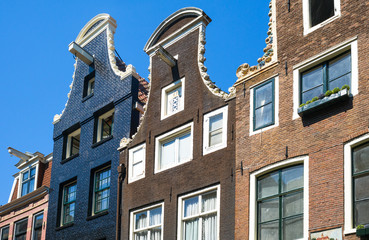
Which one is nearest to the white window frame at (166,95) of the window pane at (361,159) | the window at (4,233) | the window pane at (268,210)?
the window pane at (268,210)

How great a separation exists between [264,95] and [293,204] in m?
3.79

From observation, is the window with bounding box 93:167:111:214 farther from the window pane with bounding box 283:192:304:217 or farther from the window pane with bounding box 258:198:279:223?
the window pane with bounding box 283:192:304:217

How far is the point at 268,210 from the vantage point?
18453mm

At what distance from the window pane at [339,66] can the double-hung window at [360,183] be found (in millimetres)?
2284

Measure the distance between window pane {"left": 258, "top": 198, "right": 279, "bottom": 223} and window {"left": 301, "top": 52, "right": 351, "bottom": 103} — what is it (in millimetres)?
3022

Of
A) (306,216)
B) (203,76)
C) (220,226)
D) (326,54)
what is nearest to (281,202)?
(306,216)

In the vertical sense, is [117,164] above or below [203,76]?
below

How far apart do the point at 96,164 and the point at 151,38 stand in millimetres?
5672

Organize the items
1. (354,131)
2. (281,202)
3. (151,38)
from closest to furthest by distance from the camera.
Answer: (354,131), (281,202), (151,38)

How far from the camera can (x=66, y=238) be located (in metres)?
27.4

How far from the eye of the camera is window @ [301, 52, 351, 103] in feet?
58.1

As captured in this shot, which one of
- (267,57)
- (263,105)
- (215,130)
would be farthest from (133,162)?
(267,57)

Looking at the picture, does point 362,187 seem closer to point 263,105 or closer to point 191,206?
point 263,105

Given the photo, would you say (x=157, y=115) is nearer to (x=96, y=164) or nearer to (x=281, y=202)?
(x=96, y=164)
